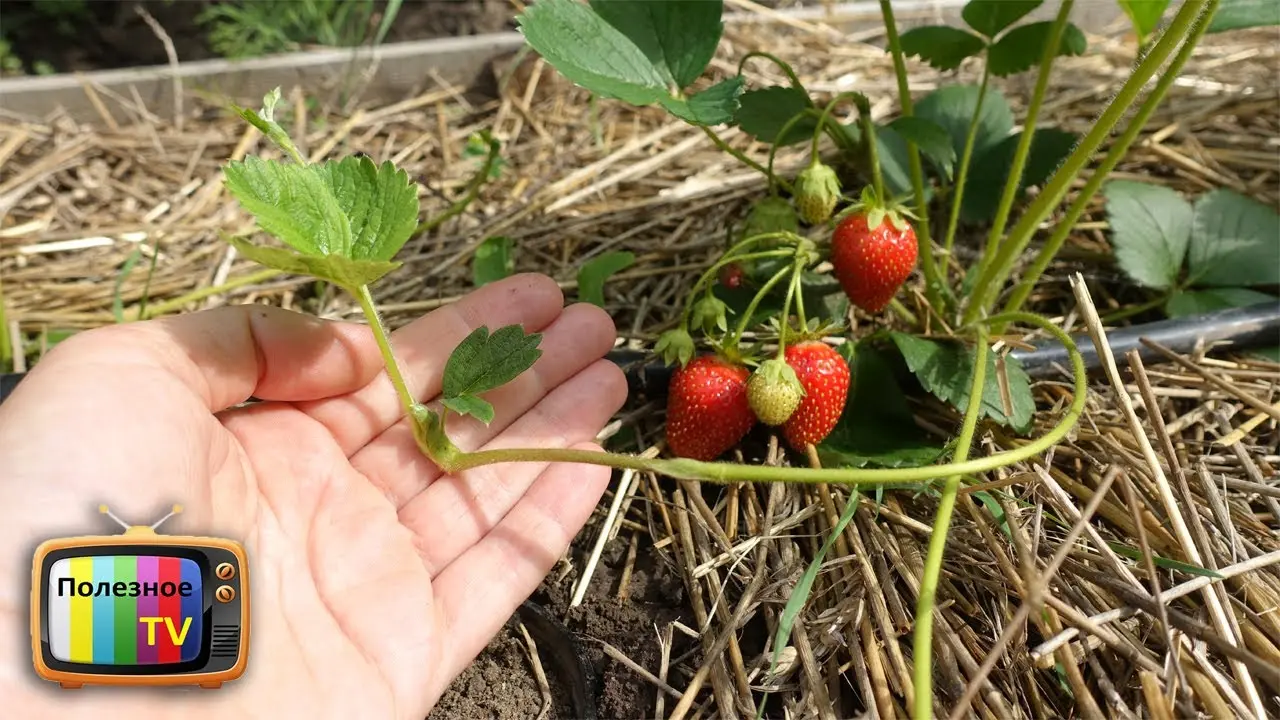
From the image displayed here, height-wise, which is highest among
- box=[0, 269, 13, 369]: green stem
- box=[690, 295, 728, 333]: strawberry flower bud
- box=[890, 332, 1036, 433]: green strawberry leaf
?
box=[690, 295, 728, 333]: strawberry flower bud

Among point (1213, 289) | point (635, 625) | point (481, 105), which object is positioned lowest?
point (635, 625)

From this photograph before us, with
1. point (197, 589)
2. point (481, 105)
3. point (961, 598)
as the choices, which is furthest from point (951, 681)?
point (481, 105)

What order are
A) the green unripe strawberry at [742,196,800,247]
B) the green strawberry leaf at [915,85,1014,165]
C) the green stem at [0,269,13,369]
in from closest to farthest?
1. the green unripe strawberry at [742,196,800,247]
2. the green stem at [0,269,13,369]
3. the green strawberry leaf at [915,85,1014,165]

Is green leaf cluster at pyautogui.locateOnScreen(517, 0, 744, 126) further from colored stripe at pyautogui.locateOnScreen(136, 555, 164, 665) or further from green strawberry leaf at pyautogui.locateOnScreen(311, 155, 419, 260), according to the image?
colored stripe at pyautogui.locateOnScreen(136, 555, 164, 665)

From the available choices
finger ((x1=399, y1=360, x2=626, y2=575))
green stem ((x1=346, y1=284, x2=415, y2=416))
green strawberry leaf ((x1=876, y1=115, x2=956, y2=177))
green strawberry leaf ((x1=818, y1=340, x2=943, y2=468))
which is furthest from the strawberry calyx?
green stem ((x1=346, y1=284, x2=415, y2=416))

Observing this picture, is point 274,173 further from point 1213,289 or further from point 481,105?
point 1213,289

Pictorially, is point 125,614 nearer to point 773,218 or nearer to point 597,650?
point 597,650

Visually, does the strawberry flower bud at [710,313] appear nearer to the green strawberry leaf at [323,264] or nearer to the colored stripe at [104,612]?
the green strawberry leaf at [323,264]
